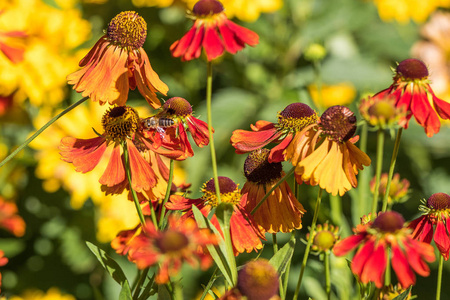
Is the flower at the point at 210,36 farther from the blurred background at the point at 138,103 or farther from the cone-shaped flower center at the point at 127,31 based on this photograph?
the blurred background at the point at 138,103

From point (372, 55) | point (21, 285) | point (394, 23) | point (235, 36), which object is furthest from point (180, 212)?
point (394, 23)

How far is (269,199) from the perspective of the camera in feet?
2.24

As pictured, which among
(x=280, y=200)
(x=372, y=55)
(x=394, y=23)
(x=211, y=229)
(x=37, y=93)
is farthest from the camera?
(x=394, y=23)

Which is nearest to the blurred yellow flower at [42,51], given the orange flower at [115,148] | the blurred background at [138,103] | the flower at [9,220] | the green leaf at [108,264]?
the blurred background at [138,103]

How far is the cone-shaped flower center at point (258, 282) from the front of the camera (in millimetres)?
445

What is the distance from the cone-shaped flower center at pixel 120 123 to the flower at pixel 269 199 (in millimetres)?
147

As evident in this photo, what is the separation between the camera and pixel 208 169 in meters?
1.61

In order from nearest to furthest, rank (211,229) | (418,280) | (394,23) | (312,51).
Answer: (211,229), (312,51), (418,280), (394,23)

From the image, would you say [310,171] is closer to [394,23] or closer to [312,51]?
[312,51]

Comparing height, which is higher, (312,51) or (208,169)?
(312,51)

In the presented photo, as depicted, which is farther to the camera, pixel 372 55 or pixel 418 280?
pixel 372 55

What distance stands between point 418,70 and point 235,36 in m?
0.21

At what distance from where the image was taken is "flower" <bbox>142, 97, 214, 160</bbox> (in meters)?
0.67

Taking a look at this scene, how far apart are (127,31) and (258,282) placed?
37 centimetres
